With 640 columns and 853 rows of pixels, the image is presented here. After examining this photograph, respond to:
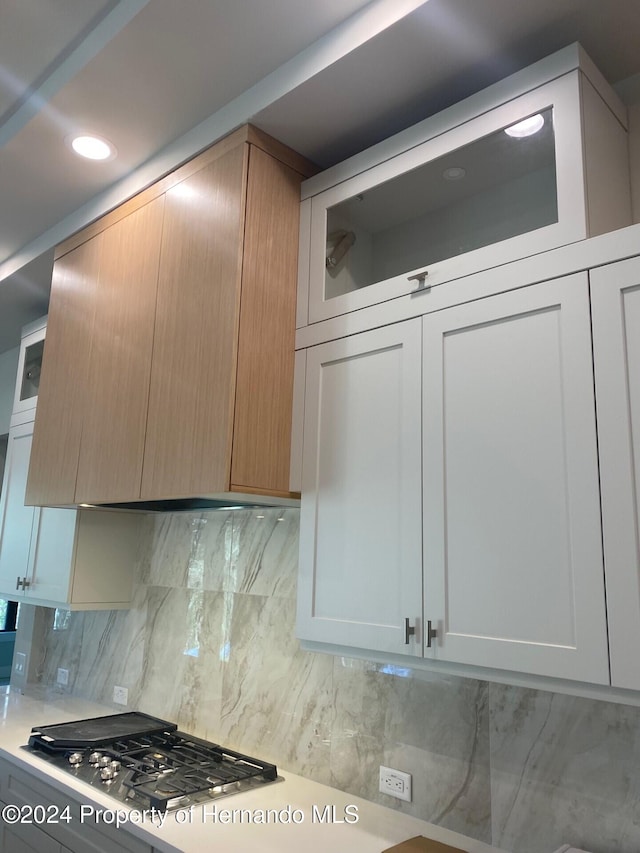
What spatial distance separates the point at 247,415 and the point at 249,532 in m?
0.71

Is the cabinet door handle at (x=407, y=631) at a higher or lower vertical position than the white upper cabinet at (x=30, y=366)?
lower

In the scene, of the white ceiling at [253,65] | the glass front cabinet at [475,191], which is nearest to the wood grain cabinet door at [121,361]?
the white ceiling at [253,65]

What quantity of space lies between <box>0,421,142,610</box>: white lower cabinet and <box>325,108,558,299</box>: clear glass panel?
1602 millimetres

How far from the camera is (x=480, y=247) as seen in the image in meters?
1.60

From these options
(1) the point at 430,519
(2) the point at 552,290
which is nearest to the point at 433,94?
(2) the point at 552,290

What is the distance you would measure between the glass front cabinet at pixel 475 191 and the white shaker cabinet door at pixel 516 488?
0.15m

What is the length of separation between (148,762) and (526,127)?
2.13 meters

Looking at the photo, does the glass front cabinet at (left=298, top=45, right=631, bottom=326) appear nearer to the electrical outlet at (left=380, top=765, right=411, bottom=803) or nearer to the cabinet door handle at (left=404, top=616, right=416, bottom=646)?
the cabinet door handle at (left=404, top=616, right=416, bottom=646)

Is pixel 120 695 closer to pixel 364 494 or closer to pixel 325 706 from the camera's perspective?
pixel 325 706

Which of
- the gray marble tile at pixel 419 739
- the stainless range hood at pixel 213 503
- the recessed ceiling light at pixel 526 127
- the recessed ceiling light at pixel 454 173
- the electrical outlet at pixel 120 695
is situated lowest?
the electrical outlet at pixel 120 695

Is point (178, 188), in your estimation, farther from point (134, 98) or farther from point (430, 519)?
point (430, 519)

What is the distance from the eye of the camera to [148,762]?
2.10 metres

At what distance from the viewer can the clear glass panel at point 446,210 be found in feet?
5.06

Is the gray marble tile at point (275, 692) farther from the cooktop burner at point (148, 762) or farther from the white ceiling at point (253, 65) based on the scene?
the white ceiling at point (253, 65)
